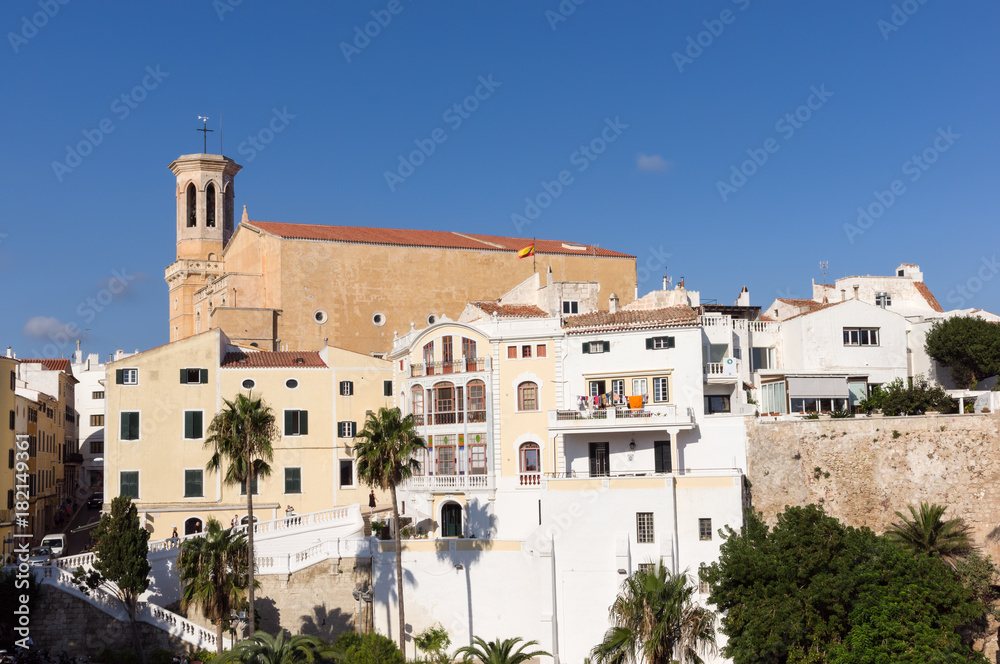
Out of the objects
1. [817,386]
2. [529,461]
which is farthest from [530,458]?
[817,386]

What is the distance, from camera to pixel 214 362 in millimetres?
55625

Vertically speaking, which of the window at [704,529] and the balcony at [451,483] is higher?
the balcony at [451,483]

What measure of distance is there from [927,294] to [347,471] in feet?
113

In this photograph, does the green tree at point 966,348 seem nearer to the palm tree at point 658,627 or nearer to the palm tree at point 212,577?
Answer: the palm tree at point 658,627

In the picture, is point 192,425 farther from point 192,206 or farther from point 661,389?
point 192,206

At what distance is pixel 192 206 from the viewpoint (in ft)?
Result: 265

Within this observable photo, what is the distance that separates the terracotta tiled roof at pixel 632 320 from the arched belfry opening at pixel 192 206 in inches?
1479

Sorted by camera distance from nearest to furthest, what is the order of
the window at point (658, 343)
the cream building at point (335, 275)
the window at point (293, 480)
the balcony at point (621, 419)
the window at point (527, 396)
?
the balcony at point (621, 419) → the window at point (658, 343) → the window at point (527, 396) → the window at point (293, 480) → the cream building at point (335, 275)

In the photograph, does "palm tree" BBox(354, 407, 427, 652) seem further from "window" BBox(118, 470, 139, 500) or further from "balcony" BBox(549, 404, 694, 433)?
"window" BBox(118, 470, 139, 500)

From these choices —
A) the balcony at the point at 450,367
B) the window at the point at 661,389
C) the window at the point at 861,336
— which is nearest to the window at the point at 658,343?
the window at the point at 661,389

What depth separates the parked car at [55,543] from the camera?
47606 millimetres

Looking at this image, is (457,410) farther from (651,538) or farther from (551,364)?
(651,538)

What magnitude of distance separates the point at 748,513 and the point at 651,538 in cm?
416

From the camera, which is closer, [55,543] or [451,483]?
[451,483]
